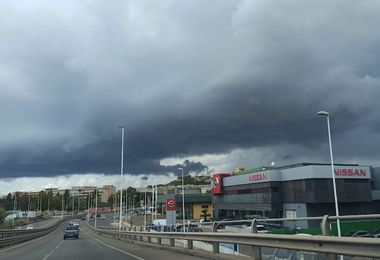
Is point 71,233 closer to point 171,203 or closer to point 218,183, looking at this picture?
point 171,203

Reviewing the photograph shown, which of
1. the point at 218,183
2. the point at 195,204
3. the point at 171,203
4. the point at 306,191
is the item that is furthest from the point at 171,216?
the point at 195,204

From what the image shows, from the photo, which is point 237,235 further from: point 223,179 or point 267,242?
point 223,179

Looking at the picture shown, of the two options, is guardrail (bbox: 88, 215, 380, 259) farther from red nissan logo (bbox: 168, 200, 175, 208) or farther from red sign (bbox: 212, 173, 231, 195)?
red sign (bbox: 212, 173, 231, 195)

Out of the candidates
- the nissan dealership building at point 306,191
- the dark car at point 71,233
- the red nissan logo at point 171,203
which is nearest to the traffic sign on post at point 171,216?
the red nissan logo at point 171,203

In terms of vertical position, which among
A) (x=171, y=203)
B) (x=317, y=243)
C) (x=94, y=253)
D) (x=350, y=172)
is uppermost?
(x=350, y=172)

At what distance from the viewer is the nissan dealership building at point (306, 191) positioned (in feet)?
273

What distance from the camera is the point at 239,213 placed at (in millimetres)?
108000

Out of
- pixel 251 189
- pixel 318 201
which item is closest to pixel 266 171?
pixel 251 189

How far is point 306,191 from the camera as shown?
8319 cm

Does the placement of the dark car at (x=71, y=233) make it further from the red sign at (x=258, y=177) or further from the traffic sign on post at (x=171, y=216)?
the red sign at (x=258, y=177)

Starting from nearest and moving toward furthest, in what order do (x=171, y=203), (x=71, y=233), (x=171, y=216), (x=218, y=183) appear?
(x=171, y=216), (x=171, y=203), (x=71, y=233), (x=218, y=183)

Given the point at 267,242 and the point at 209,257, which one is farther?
the point at 209,257

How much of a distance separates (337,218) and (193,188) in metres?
155

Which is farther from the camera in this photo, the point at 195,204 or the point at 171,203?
the point at 195,204
